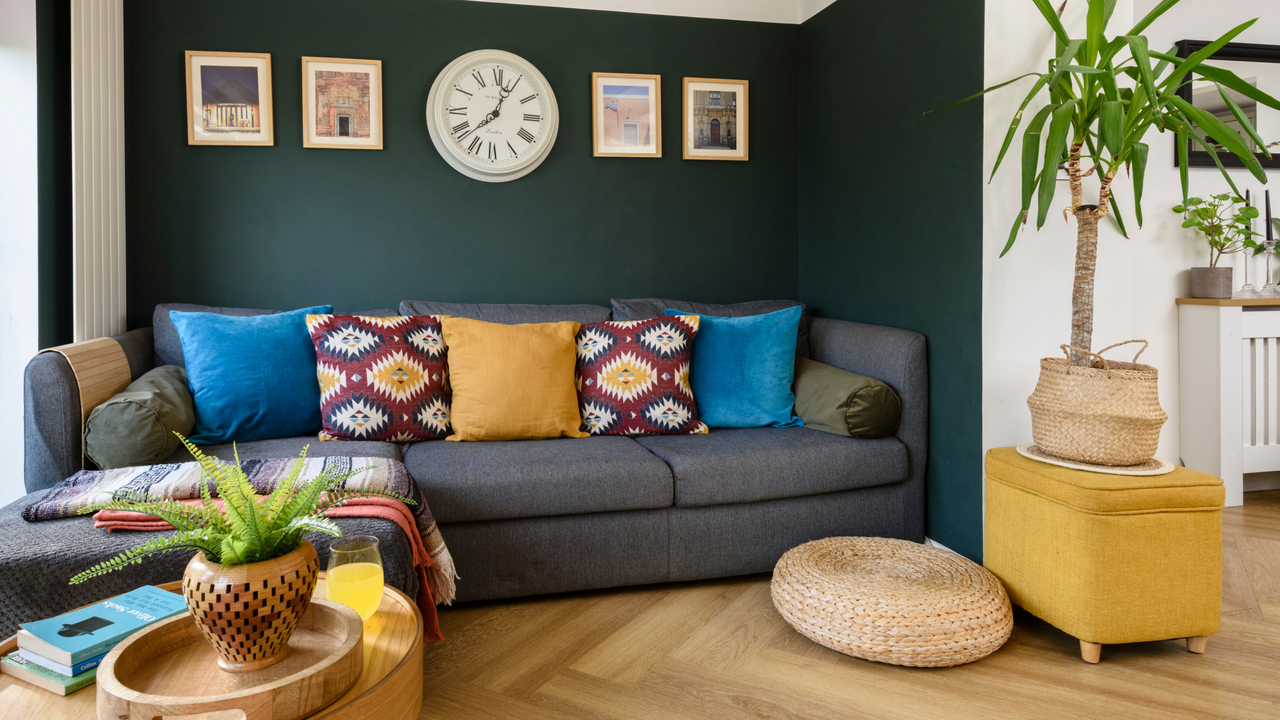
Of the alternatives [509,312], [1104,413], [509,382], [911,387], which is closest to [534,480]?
[509,382]

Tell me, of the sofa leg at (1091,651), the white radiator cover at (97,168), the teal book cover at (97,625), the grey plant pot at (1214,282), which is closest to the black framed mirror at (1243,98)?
the grey plant pot at (1214,282)

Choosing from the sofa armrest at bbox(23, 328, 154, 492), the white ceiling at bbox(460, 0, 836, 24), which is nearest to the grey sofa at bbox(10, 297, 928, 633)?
the sofa armrest at bbox(23, 328, 154, 492)

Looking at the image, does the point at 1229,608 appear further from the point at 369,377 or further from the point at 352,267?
the point at 352,267

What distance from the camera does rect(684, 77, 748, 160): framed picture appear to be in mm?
3543

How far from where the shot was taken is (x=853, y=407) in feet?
8.65

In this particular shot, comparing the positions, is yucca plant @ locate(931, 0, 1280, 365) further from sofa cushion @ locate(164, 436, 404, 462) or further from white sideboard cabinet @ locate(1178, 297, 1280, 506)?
Result: sofa cushion @ locate(164, 436, 404, 462)

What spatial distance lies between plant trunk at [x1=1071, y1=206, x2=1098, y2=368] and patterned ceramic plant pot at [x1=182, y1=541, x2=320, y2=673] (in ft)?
6.52

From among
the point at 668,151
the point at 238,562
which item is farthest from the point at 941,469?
the point at 238,562

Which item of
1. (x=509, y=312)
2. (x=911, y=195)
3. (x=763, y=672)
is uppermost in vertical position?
(x=911, y=195)

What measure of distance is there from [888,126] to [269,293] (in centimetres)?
256

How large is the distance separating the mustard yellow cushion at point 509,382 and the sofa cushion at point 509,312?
0.25 meters

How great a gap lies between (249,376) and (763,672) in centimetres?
187

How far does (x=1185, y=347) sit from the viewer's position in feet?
11.1

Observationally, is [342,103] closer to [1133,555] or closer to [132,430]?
[132,430]
